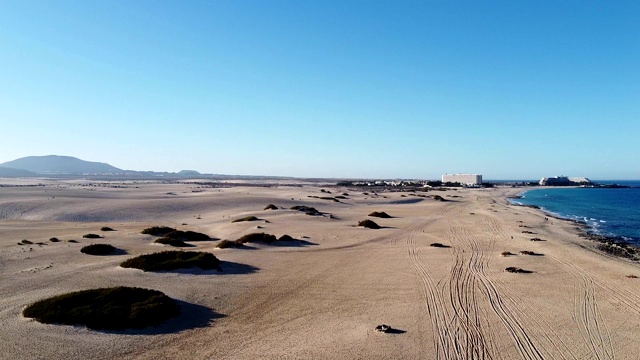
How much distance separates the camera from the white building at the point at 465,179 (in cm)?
17962

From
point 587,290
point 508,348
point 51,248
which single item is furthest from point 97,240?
point 587,290

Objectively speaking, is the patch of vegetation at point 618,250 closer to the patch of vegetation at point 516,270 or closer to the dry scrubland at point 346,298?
the dry scrubland at point 346,298

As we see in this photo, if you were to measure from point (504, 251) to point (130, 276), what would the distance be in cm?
2103

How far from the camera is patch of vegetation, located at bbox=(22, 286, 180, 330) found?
1119 centimetres

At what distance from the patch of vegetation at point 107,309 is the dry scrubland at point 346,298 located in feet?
1.13

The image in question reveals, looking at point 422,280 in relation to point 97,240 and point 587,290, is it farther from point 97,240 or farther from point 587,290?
point 97,240

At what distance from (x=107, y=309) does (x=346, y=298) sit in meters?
7.72

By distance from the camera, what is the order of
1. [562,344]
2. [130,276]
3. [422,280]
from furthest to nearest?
[422,280] < [130,276] < [562,344]

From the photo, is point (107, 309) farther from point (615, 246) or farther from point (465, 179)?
point (465, 179)

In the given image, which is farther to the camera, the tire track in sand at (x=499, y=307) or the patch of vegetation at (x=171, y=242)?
the patch of vegetation at (x=171, y=242)

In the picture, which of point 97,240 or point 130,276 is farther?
point 97,240

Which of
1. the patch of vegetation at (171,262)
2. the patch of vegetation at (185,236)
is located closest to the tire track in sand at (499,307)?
the patch of vegetation at (171,262)

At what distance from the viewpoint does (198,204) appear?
53.4 meters

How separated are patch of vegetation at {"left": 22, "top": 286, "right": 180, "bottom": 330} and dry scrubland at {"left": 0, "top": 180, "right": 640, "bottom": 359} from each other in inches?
13.6
